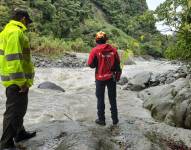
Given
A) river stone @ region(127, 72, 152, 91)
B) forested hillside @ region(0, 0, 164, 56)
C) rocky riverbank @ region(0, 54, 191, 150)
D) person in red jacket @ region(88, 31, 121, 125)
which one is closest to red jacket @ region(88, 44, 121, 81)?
person in red jacket @ region(88, 31, 121, 125)

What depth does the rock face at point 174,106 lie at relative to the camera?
7573 mm

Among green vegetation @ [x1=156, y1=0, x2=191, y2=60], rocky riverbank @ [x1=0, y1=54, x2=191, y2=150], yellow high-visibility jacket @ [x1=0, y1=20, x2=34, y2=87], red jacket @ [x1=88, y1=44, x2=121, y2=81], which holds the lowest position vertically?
rocky riverbank @ [x1=0, y1=54, x2=191, y2=150]

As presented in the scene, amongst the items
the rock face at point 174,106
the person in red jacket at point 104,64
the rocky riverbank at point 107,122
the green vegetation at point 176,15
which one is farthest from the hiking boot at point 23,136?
the rock face at point 174,106

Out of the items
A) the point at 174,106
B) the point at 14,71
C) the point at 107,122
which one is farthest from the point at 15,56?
the point at 174,106

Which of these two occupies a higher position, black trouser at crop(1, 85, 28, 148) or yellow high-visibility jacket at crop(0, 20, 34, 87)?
yellow high-visibility jacket at crop(0, 20, 34, 87)

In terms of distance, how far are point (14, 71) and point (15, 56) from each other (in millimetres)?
205

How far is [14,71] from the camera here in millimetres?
5023

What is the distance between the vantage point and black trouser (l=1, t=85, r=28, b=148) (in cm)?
520

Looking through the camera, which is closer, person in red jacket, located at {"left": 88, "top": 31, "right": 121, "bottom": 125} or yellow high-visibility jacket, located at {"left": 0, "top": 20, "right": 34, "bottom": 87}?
yellow high-visibility jacket, located at {"left": 0, "top": 20, "right": 34, "bottom": 87}

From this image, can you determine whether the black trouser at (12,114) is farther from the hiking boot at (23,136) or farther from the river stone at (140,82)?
the river stone at (140,82)

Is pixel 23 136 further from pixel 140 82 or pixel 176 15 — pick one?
pixel 140 82

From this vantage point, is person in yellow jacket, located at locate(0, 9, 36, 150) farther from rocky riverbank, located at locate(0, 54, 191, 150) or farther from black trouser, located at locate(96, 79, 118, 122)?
black trouser, located at locate(96, 79, 118, 122)

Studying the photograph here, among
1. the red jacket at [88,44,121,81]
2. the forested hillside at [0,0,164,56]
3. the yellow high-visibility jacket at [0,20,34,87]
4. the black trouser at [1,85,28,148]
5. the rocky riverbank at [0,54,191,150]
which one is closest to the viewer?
the yellow high-visibility jacket at [0,20,34,87]

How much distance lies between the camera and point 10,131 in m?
5.27
